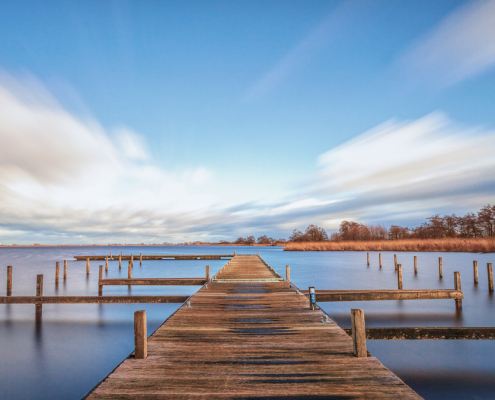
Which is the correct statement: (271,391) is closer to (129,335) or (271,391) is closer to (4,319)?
(129,335)

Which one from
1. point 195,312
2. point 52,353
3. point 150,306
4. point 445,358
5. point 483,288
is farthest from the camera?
point 483,288

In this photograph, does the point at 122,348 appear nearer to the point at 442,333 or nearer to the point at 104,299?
the point at 104,299

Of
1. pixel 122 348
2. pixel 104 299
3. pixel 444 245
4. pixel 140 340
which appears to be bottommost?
pixel 122 348

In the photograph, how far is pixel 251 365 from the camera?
4828mm

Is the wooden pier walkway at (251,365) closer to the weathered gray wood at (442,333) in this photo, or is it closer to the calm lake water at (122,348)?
the weathered gray wood at (442,333)

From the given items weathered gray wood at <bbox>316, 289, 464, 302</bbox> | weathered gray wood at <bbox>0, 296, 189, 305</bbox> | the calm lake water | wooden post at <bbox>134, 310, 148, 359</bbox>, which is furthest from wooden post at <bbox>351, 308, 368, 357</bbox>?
weathered gray wood at <bbox>0, 296, 189, 305</bbox>

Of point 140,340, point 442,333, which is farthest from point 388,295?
point 140,340

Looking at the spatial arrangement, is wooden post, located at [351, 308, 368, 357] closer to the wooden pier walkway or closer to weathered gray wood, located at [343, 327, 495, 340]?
the wooden pier walkway

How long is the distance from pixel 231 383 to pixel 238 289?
874 centimetres

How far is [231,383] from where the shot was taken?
4211 mm

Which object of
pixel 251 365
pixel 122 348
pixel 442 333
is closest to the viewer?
pixel 251 365

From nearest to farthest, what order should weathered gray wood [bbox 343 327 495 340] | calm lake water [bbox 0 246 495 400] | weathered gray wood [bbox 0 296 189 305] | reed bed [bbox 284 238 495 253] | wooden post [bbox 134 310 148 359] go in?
1. wooden post [bbox 134 310 148 359]
2. weathered gray wood [bbox 343 327 495 340]
3. calm lake water [bbox 0 246 495 400]
4. weathered gray wood [bbox 0 296 189 305]
5. reed bed [bbox 284 238 495 253]

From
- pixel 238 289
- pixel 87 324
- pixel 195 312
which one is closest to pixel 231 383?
pixel 195 312

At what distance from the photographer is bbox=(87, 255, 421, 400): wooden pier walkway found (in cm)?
396
